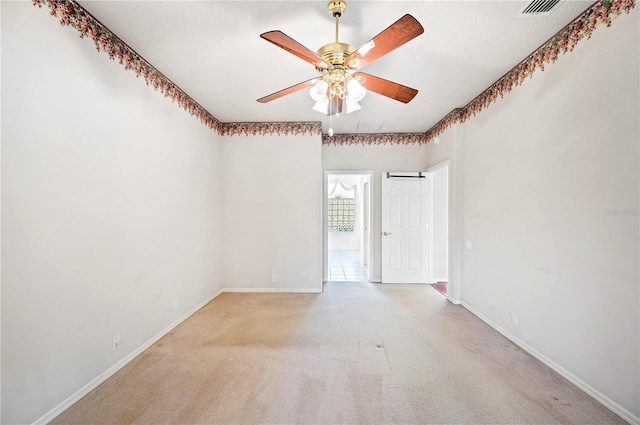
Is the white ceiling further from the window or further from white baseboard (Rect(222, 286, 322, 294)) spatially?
the window

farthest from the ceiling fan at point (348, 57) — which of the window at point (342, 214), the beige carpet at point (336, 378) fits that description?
the window at point (342, 214)

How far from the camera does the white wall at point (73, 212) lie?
141cm

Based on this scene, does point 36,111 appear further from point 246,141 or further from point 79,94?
point 246,141

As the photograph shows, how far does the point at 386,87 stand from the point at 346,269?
450 cm

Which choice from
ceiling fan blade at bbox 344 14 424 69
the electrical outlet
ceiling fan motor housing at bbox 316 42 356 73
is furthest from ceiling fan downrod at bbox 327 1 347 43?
the electrical outlet

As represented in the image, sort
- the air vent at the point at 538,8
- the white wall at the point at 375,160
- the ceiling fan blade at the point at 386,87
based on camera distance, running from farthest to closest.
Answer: the white wall at the point at 375,160, the ceiling fan blade at the point at 386,87, the air vent at the point at 538,8

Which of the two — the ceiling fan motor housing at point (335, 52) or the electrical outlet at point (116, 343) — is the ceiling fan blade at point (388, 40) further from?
the electrical outlet at point (116, 343)

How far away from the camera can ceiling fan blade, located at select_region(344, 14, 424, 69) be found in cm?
125

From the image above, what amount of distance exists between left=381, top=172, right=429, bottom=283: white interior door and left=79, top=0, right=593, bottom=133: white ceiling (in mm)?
1738

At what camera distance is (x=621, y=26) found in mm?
1628

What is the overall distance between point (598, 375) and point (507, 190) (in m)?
1.63

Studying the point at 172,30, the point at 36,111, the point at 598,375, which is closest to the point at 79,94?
the point at 36,111

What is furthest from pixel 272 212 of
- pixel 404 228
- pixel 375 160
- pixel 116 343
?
pixel 116 343

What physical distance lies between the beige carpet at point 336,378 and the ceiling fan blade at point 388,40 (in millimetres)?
2283
